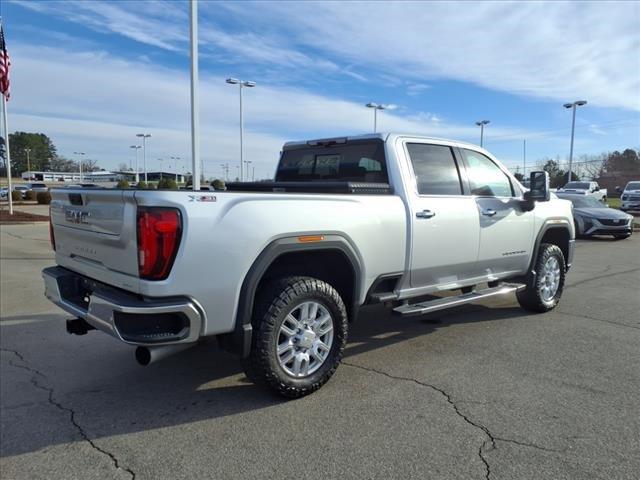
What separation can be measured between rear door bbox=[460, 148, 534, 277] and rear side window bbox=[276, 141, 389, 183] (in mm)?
1131

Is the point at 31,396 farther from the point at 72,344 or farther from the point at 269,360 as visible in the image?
the point at 269,360

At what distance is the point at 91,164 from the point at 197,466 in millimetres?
119962

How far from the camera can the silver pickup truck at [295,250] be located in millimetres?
3236

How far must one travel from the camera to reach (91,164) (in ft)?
366

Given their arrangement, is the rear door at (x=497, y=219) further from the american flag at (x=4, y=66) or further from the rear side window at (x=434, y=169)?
the american flag at (x=4, y=66)

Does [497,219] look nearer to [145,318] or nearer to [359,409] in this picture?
[359,409]

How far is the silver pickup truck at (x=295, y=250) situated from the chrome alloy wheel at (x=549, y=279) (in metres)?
0.52

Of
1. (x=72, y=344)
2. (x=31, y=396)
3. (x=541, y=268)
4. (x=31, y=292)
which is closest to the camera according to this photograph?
(x=31, y=396)

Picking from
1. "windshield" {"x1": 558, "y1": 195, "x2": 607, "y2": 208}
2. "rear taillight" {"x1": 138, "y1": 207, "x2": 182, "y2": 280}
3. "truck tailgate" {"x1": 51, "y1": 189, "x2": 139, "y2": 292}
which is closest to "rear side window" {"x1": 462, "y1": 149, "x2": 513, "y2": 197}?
"rear taillight" {"x1": 138, "y1": 207, "x2": 182, "y2": 280}

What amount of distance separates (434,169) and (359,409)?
2.48 m

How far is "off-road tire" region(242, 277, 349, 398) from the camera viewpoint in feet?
11.9

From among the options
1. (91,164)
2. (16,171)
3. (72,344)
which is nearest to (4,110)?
(72,344)

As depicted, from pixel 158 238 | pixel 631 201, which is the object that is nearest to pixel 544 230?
pixel 158 238

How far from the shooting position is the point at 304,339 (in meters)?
3.85
